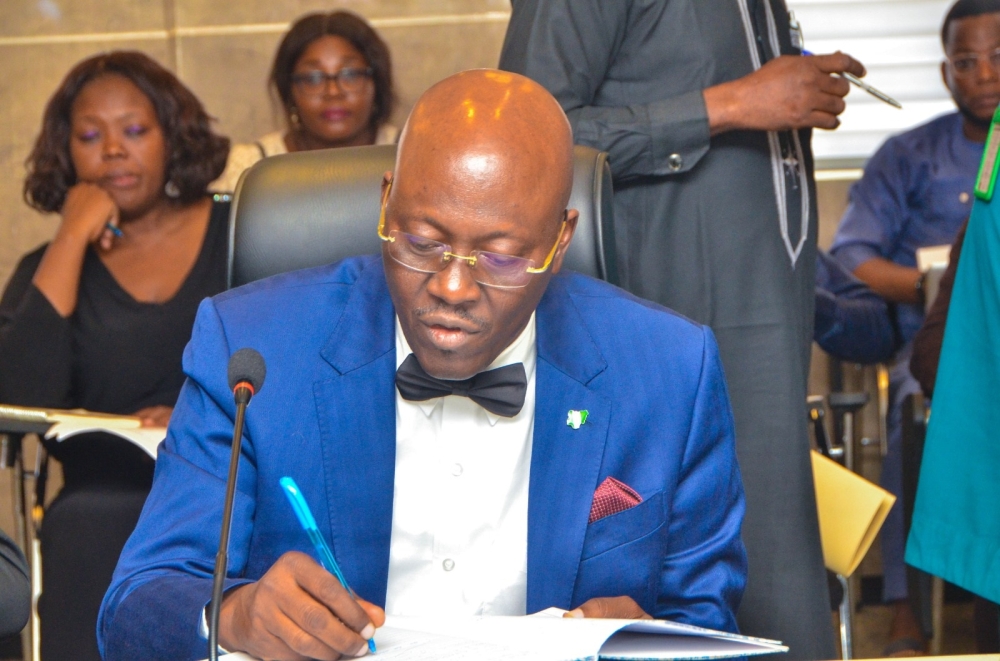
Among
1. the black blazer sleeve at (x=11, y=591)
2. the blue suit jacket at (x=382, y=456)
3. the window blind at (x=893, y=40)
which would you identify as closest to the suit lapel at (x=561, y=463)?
the blue suit jacket at (x=382, y=456)

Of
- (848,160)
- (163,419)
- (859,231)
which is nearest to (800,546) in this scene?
(163,419)

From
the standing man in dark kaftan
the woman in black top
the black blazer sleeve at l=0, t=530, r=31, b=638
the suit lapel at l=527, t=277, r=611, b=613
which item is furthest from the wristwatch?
the black blazer sleeve at l=0, t=530, r=31, b=638

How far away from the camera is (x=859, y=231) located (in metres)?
4.10

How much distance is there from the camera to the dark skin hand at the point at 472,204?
1.48m

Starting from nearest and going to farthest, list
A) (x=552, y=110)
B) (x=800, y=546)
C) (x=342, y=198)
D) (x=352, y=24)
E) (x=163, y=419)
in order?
(x=552, y=110), (x=342, y=198), (x=800, y=546), (x=163, y=419), (x=352, y=24)

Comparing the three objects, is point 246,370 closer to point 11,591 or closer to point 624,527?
point 11,591

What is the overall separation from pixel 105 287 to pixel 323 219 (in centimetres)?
134

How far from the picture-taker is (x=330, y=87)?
12.0 feet

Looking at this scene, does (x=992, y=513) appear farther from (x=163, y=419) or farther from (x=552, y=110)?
(x=163, y=419)

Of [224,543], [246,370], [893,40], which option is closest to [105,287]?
[246,370]

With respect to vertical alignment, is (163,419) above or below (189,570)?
below

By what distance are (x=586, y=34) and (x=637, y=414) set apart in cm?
89

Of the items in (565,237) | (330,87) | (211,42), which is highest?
(211,42)

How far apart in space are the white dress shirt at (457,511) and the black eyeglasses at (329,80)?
209 centimetres
